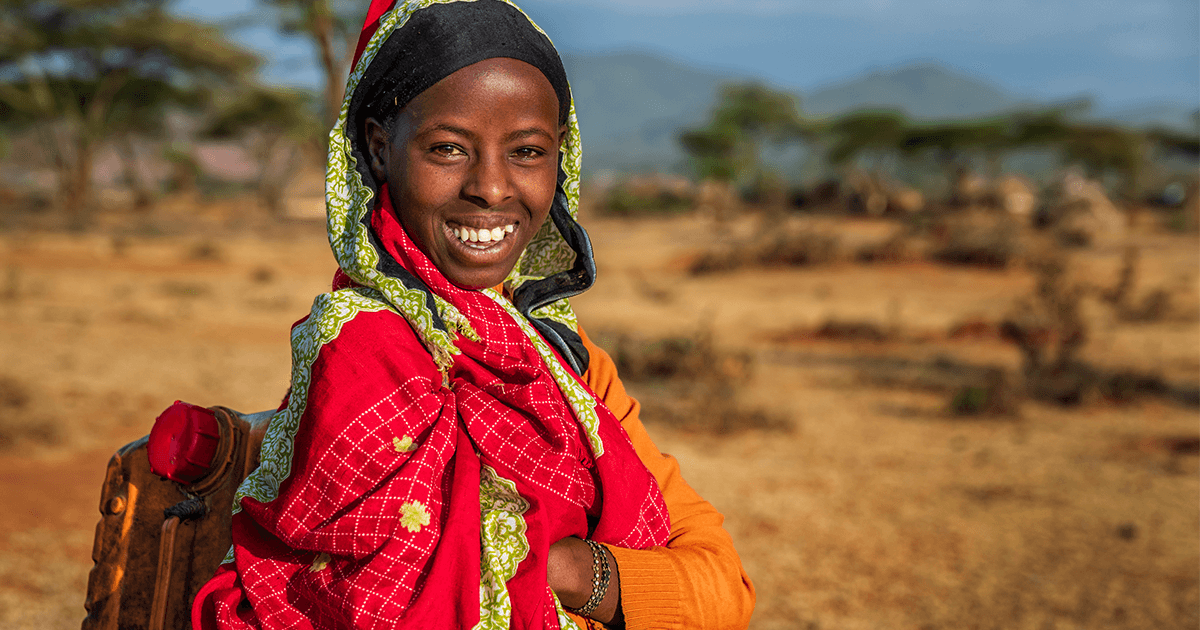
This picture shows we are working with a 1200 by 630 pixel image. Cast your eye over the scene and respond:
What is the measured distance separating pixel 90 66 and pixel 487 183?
28.6 metres

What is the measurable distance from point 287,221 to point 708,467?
75.6 feet

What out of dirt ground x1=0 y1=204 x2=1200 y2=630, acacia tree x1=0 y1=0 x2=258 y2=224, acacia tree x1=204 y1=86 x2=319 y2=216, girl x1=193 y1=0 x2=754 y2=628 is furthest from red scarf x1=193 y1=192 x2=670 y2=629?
acacia tree x1=204 y1=86 x2=319 y2=216

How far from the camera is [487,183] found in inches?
50.1

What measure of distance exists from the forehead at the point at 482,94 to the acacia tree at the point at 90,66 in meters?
23.7

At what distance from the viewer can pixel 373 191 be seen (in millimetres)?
1311

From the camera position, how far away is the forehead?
1.25 m

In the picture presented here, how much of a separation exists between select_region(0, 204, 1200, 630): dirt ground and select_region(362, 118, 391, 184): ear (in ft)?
9.27

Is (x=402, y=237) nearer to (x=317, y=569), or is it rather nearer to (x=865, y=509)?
(x=317, y=569)

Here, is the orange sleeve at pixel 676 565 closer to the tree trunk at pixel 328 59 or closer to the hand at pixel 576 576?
the hand at pixel 576 576

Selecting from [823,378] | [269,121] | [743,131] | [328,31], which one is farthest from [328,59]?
[743,131]

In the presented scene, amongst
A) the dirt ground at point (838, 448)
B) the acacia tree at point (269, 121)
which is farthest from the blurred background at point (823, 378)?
the acacia tree at point (269, 121)

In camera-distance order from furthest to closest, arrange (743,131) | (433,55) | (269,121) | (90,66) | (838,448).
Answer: (743,131) → (269,121) → (90,66) → (838,448) → (433,55)

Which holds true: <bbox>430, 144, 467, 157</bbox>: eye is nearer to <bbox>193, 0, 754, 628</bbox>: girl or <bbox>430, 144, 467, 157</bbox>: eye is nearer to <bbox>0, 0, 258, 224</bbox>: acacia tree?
<bbox>193, 0, 754, 628</bbox>: girl

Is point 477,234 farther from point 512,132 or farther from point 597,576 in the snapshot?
point 597,576
